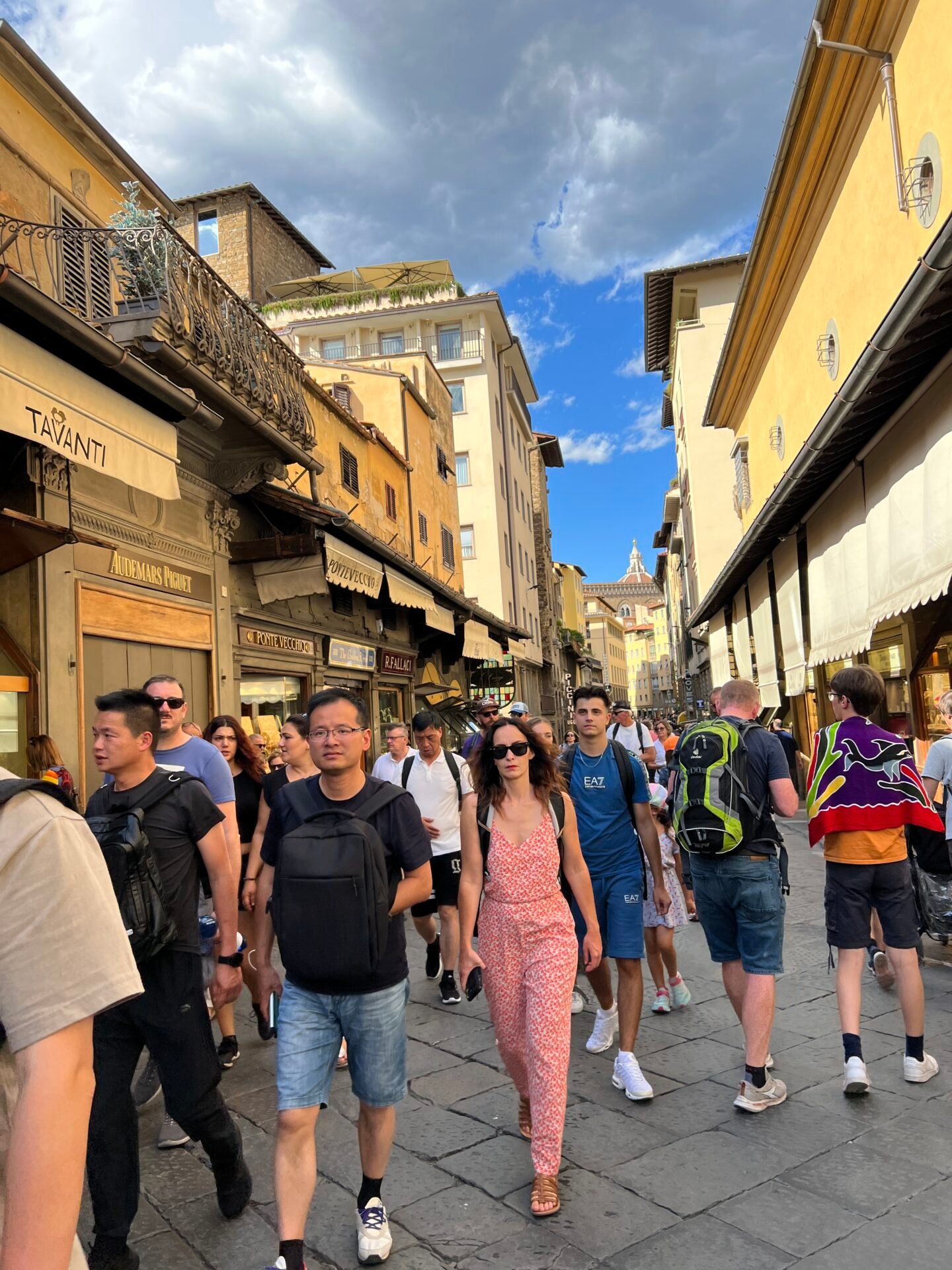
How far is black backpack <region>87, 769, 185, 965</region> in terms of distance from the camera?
3.01 m

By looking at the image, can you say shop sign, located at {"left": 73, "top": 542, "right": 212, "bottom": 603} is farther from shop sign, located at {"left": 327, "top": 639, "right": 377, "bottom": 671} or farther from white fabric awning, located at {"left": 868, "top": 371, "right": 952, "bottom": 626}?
white fabric awning, located at {"left": 868, "top": 371, "right": 952, "bottom": 626}

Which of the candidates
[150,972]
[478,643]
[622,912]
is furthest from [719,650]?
[150,972]

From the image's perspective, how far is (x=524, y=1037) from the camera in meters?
3.53

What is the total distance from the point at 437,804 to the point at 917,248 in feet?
21.0

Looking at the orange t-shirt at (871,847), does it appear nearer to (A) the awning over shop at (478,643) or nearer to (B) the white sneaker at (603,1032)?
(B) the white sneaker at (603,1032)

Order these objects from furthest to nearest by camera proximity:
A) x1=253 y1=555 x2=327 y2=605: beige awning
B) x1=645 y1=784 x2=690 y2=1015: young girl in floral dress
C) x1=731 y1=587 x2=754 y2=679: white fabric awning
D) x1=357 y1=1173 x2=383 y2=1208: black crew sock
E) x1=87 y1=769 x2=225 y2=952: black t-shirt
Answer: x1=731 y1=587 x2=754 y2=679: white fabric awning < x1=253 y1=555 x2=327 y2=605: beige awning < x1=645 y1=784 x2=690 y2=1015: young girl in floral dress < x1=87 y1=769 x2=225 y2=952: black t-shirt < x1=357 y1=1173 x2=383 y2=1208: black crew sock

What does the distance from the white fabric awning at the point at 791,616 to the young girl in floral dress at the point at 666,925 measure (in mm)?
7665

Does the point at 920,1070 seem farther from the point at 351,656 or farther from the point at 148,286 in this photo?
the point at 351,656

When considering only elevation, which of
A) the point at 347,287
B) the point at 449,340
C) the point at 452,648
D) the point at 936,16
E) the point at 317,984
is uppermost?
the point at 347,287

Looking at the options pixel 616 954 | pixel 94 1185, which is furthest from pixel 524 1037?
pixel 94 1185

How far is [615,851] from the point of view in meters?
4.54

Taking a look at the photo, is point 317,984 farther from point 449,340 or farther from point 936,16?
point 449,340

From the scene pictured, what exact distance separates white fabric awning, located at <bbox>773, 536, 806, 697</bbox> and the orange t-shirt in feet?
29.5

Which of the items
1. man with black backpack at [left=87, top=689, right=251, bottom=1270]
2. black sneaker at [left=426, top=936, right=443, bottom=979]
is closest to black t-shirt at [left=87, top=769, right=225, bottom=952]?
man with black backpack at [left=87, top=689, right=251, bottom=1270]
